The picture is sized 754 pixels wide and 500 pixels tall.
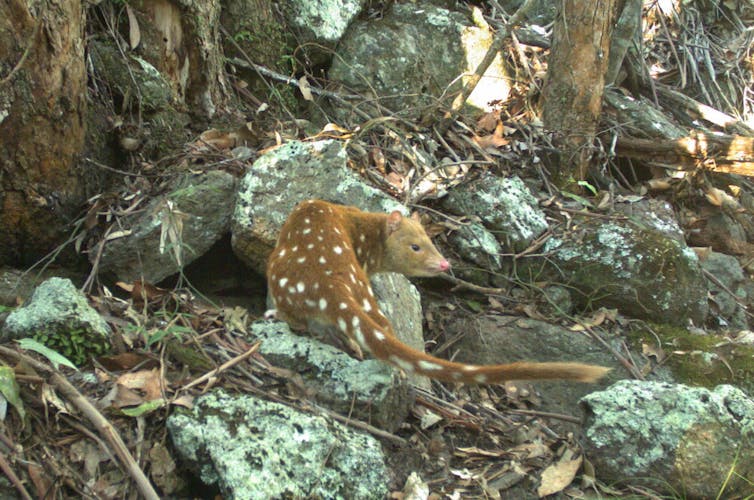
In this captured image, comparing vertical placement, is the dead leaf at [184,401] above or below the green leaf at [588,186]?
above

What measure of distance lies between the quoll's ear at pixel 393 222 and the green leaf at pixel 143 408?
195 centimetres

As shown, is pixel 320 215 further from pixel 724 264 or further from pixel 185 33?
pixel 724 264

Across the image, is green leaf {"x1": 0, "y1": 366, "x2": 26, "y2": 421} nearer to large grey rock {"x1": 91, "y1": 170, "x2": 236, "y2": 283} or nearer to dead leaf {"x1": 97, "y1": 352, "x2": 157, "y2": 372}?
dead leaf {"x1": 97, "y1": 352, "x2": 157, "y2": 372}

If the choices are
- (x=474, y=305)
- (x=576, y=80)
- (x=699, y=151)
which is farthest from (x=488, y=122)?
(x=474, y=305)

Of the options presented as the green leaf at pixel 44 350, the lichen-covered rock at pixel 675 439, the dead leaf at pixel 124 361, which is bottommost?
the lichen-covered rock at pixel 675 439

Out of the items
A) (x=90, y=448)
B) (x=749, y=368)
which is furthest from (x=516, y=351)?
(x=90, y=448)

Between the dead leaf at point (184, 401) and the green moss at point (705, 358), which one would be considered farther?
the green moss at point (705, 358)

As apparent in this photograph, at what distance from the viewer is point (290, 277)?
3648 mm

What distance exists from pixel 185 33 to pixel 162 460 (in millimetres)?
3244

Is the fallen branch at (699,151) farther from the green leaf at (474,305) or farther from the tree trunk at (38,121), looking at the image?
the tree trunk at (38,121)

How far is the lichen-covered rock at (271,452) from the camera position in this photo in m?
2.63

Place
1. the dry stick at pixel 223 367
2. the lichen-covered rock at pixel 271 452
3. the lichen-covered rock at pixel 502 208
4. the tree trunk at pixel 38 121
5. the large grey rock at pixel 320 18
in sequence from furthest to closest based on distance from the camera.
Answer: the large grey rock at pixel 320 18
the lichen-covered rock at pixel 502 208
the tree trunk at pixel 38 121
the dry stick at pixel 223 367
the lichen-covered rock at pixel 271 452

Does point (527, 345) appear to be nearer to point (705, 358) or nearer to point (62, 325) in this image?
point (705, 358)

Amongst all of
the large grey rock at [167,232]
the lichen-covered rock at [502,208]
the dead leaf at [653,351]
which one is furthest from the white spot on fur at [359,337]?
the dead leaf at [653,351]
